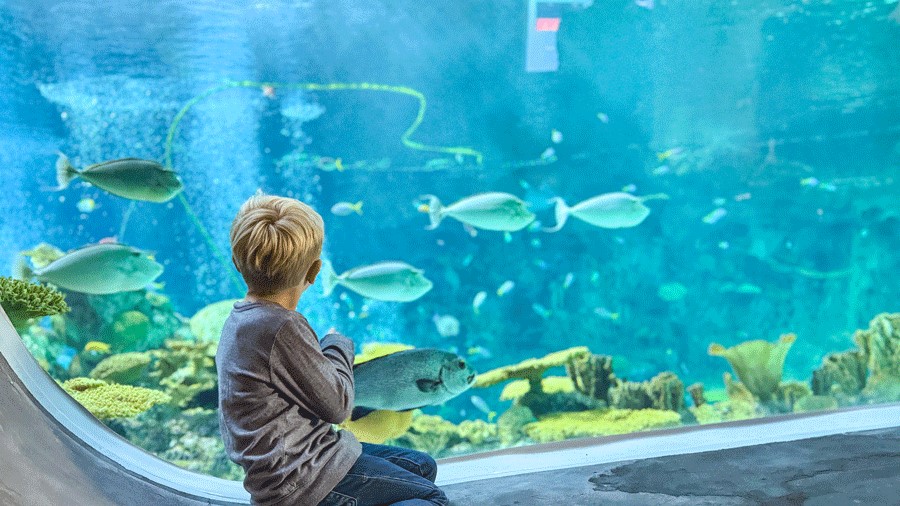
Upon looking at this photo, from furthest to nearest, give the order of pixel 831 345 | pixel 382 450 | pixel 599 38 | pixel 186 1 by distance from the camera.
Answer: pixel 831 345
pixel 599 38
pixel 186 1
pixel 382 450

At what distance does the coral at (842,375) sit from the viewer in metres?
4.88

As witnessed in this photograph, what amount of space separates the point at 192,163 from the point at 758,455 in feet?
15.2

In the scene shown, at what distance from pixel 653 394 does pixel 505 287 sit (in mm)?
2173

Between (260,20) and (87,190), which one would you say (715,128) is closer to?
(260,20)

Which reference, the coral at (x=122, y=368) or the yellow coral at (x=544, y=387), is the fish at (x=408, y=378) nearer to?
the yellow coral at (x=544, y=387)

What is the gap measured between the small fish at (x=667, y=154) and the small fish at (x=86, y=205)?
5.68 metres

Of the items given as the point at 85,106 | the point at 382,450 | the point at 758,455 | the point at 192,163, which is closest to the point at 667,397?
the point at 758,455

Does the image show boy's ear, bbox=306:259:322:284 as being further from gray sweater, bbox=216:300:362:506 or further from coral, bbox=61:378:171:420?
coral, bbox=61:378:171:420

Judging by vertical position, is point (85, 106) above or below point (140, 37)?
below

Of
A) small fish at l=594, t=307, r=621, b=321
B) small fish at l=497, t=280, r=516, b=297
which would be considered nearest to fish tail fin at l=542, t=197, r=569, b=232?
small fish at l=497, t=280, r=516, b=297

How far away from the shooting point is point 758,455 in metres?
2.64

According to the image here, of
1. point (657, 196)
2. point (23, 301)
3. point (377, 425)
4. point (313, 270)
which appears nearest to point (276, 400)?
point (313, 270)

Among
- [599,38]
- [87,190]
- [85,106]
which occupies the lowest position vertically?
[87,190]

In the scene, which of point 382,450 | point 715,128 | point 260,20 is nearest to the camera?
point 382,450
